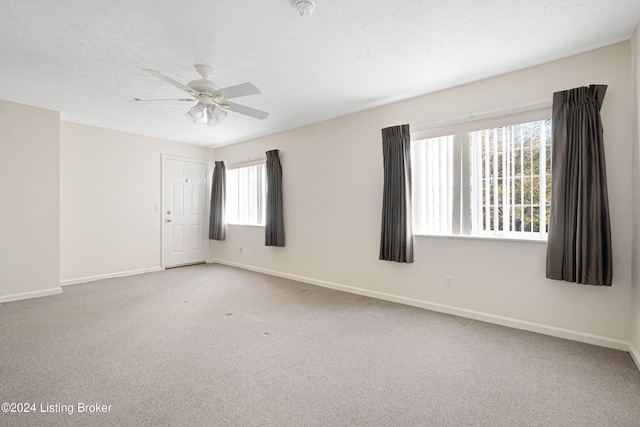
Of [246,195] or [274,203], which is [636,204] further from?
[246,195]

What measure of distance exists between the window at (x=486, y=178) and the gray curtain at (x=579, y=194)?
18cm

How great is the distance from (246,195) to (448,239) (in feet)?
13.3

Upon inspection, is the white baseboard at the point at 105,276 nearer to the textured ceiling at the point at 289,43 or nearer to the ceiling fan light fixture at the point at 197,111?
the textured ceiling at the point at 289,43

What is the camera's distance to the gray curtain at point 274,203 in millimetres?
4855

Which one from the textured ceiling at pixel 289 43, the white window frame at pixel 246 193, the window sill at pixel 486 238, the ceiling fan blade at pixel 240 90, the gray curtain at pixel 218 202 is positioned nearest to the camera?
the textured ceiling at pixel 289 43

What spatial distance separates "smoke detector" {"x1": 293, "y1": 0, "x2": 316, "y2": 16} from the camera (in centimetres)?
187

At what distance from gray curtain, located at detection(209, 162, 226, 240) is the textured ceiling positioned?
8.52 ft

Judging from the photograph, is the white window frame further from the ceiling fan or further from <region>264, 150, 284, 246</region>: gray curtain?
the ceiling fan

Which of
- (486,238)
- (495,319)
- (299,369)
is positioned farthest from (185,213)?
(495,319)

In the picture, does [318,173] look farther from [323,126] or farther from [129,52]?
[129,52]

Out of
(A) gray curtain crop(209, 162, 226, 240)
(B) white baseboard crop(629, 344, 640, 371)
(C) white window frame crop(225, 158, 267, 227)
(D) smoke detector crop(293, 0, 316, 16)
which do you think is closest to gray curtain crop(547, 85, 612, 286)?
(B) white baseboard crop(629, 344, 640, 371)

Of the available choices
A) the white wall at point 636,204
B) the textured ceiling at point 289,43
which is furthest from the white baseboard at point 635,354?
the textured ceiling at point 289,43

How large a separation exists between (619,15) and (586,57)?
0.47 m

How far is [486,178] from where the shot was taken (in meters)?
3.01
